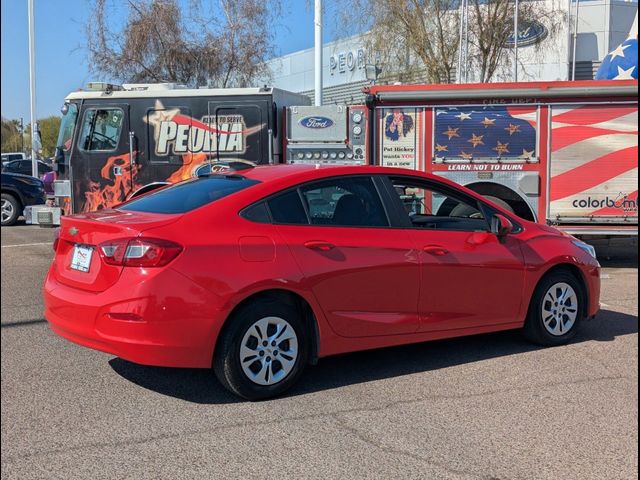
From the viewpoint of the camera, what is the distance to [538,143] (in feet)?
32.3

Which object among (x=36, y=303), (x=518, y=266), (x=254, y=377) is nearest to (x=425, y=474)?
(x=254, y=377)

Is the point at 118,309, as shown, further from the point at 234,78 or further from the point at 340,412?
the point at 234,78

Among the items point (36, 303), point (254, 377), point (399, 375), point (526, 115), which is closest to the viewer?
point (254, 377)

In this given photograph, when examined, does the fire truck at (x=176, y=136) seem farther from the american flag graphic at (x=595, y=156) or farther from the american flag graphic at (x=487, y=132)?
the american flag graphic at (x=595, y=156)

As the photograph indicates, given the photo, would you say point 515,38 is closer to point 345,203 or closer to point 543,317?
point 543,317

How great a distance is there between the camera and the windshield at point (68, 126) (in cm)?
1041

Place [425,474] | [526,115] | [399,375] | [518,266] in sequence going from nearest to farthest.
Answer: [425,474] → [399,375] → [518,266] → [526,115]

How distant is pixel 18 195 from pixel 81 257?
13232 millimetres

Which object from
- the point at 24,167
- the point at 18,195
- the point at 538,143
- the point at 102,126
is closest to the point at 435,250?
the point at 538,143

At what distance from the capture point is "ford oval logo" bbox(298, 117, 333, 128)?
10180 millimetres

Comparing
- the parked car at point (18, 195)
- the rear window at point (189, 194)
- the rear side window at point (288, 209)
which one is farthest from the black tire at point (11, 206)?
the rear side window at point (288, 209)

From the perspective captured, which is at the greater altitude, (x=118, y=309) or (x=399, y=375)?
(x=118, y=309)

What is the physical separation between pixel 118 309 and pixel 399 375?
7.16ft

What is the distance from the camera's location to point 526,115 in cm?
982
